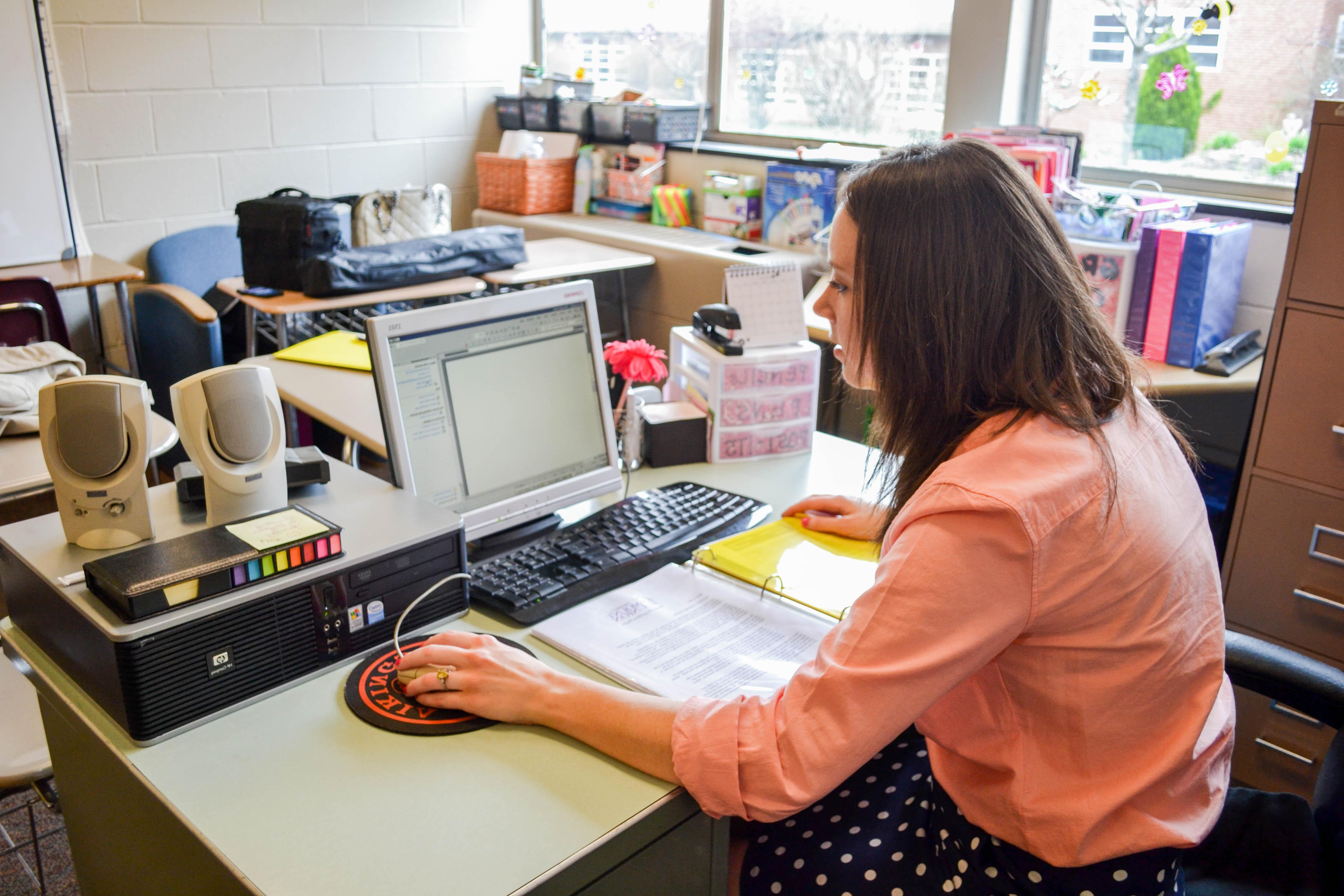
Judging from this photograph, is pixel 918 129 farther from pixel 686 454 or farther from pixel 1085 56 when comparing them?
pixel 686 454

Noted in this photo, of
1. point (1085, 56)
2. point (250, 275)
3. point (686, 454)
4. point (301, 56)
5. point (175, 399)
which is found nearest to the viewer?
point (175, 399)

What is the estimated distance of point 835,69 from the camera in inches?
147

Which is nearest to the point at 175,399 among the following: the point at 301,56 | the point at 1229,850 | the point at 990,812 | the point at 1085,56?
the point at 990,812

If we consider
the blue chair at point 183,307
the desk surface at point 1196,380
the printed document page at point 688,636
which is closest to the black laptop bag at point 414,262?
the blue chair at point 183,307

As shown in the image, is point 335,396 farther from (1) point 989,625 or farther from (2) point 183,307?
(1) point 989,625

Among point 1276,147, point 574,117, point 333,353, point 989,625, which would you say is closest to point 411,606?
point 989,625

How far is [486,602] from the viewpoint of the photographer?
4.29ft

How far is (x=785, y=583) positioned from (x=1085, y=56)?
240 cm

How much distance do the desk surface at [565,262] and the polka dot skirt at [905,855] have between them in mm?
2437

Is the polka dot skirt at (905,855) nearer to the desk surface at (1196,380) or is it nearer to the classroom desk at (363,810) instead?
the classroom desk at (363,810)

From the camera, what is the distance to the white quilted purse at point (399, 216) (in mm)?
3574

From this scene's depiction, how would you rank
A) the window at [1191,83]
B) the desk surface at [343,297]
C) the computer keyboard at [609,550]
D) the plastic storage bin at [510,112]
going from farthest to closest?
the plastic storage bin at [510,112], the desk surface at [343,297], the window at [1191,83], the computer keyboard at [609,550]

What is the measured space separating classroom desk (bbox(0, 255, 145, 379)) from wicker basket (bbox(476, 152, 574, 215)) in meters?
1.42

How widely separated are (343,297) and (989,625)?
266 cm
